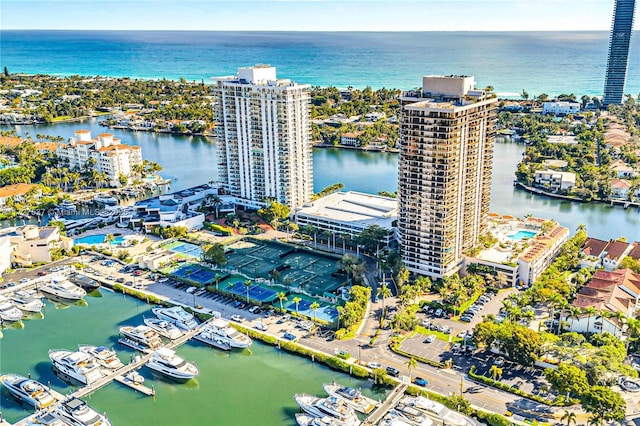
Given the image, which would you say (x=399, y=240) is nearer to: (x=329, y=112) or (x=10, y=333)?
(x=10, y=333)

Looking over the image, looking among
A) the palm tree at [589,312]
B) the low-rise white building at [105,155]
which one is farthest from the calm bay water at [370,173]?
the palm tree at [589,312]

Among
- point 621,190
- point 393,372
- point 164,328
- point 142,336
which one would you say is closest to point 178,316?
point 164,328

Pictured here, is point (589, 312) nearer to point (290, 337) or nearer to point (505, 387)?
point (505, 387)

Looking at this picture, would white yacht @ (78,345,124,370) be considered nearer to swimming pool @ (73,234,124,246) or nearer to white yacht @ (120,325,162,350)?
white yacht @ (120,325,162,350)

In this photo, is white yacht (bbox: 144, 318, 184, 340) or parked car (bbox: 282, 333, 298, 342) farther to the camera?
Result: white yacht (bbox: 144, 318, 184, 340)

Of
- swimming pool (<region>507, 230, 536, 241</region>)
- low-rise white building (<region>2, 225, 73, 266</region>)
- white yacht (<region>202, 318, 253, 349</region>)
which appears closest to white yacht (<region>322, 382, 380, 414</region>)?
white yacht (<region>202, 318, 253, 349</region>)

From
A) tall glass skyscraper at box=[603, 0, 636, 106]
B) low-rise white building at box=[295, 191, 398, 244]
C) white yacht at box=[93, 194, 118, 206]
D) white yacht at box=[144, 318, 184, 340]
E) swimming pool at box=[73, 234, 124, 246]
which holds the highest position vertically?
tall glass skyscraper at box=[603, 0, 636, 106]
